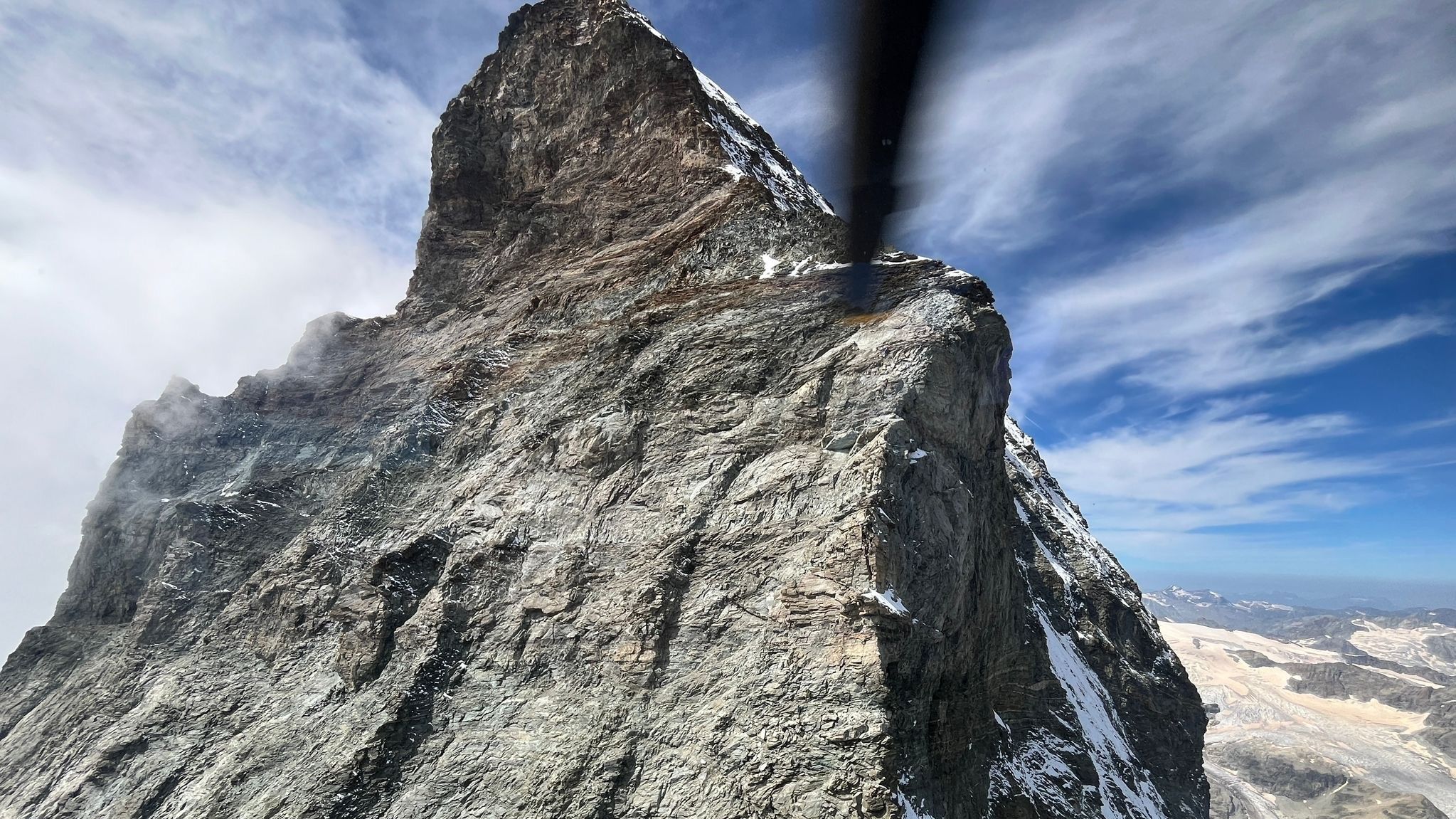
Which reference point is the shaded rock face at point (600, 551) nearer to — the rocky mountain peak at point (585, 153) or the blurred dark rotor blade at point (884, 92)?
the rocky mountain peak at point (585, 153)

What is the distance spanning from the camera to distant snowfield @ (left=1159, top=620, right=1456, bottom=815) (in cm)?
8888

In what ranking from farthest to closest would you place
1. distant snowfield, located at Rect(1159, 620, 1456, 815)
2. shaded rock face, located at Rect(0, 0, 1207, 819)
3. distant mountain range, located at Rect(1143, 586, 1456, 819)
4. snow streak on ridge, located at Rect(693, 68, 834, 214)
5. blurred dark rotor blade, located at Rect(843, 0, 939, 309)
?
distant snowfield, located at Rect(1159, 620, 1456, 815) → distant mountain range, located at Rect(1143, 586, 1456, 819) → snow streak on ridge, located at Rect(693, 68, 834, 214) → shaded rock face, located at Rect(0, 0, 1207, 819) → blurred dark rotor blade, located at Rect(843, 0, 939, 309)

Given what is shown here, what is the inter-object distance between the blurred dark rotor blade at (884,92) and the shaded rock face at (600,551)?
496 cm

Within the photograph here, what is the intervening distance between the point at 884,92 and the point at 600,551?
11.1 metres

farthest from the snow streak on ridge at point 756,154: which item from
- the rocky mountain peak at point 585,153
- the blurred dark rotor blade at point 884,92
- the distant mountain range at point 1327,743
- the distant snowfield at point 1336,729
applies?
the distant snowfield at point 1336,729

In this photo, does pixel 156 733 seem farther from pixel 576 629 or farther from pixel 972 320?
pixel 972 320

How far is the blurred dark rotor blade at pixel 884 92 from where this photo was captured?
18.1 feet

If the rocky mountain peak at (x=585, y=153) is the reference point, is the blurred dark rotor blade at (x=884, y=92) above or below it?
A: below

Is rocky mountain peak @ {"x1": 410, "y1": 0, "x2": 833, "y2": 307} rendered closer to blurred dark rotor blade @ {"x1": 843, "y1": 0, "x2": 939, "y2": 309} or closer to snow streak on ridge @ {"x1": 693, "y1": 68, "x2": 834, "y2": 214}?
snow streak on ridge @ {"x1": 693, "y1": 68, "x2": 834, "y2": 214}

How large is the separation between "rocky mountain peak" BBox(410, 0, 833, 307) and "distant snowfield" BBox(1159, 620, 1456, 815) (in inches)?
3209

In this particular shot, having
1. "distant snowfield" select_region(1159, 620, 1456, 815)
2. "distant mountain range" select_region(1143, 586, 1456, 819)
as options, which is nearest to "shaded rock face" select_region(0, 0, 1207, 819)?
"distant mountain range" select_region(1143, 586, 1456, 819)

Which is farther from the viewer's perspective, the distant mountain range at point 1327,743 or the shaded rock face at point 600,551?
the distant mountain range at point 1327,743

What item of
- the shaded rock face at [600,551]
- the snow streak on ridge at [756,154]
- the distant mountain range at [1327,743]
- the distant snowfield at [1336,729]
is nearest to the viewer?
the shaded rock face at [600,551]

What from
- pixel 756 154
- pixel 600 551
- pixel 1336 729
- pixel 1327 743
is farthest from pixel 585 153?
pixel 1336 729
